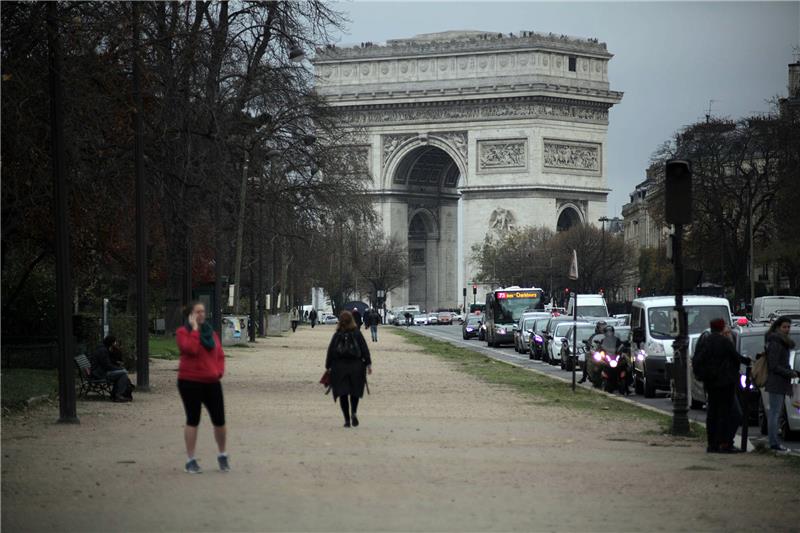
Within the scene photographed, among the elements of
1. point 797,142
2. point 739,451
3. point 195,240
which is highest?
point 797,142

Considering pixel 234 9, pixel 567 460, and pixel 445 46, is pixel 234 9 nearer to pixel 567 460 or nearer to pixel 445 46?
pixel 567 460

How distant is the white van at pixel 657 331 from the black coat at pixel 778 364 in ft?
41.2

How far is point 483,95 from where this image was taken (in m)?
139

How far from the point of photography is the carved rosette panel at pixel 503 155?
5423 inches

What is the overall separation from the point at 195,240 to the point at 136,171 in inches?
691

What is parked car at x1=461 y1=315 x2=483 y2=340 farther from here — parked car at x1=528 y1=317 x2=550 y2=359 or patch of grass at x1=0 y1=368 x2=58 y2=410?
patch of grass at x1=0 y1=368 x2=58 y2=410

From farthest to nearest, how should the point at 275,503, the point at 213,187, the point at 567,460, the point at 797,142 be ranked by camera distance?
the point at 797,142, the point at 213,187, the point at 567,460, the point at 275,503

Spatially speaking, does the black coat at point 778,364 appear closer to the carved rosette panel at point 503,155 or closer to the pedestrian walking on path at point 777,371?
the pedestrian walking on path at point 777,371

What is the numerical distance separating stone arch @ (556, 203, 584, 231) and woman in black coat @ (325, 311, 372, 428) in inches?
4543

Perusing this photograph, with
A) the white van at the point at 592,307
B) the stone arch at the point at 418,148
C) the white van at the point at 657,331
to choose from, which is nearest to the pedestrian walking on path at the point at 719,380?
the white van at the point at 657,331

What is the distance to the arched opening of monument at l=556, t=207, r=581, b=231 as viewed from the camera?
463ft

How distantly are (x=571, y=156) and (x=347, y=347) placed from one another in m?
116

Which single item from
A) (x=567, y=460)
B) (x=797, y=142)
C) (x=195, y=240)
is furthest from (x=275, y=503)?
(x=797, y=142)

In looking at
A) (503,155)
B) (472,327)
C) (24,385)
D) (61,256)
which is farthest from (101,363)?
(503,155)
